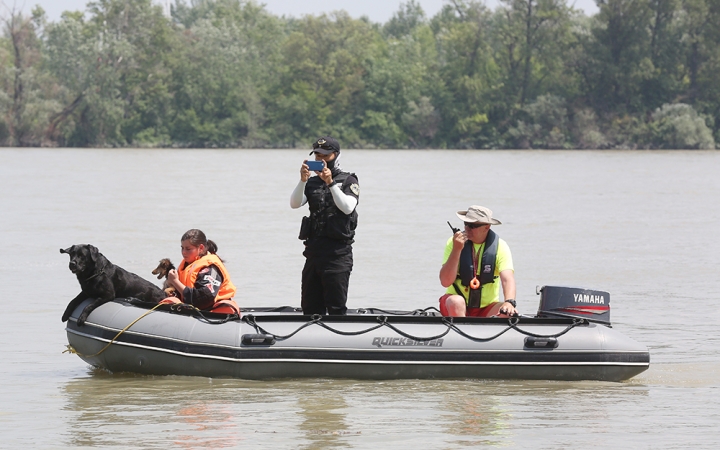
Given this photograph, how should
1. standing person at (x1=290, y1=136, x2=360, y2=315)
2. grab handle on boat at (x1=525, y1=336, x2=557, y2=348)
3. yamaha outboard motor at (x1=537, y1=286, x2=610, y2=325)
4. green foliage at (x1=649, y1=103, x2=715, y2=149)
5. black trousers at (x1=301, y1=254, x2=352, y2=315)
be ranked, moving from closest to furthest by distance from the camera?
standing person at (x1=290, y1=136, x2=360, y2=315)
black trousers at (x1=301, y1=254, x2=352, y2=315)
grab handle on boat at (x1=525, y1=336, x2=557, y2=348)
yamaha outboard motor at (x1=537, y1=286, x2=610, y2=325)
green foliage at (x1=649, y1=103, x2=715, y2=149)

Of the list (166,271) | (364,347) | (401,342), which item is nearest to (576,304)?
(401,342)

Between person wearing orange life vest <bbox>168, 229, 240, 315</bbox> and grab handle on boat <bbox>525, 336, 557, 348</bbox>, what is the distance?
2027 millimetres

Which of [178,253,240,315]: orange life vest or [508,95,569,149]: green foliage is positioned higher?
[508,95,569,149]: green foliage

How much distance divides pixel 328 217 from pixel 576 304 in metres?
1.93

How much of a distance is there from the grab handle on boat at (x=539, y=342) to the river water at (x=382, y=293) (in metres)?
0.29

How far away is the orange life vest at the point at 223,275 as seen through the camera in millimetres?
8430

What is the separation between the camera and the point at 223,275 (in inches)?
338

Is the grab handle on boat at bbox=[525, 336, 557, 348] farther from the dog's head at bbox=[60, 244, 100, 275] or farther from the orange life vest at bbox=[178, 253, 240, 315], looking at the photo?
the dog's head at bbox=[60, 244, 100, 275]

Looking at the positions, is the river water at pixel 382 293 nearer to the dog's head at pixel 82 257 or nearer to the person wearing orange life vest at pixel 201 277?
the person wearing orange life vest at pixel 201 277

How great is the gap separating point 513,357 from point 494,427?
122 centimetres

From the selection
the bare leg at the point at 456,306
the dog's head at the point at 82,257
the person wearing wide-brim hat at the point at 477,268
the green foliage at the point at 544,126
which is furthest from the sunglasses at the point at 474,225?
the green foliage at the point at 544,126

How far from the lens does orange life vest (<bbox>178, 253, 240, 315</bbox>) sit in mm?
8430

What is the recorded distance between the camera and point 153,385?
8422 millimetres

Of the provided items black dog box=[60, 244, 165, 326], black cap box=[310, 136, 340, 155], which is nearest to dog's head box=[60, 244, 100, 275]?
black dog box=[60, 244, 165, 326]
